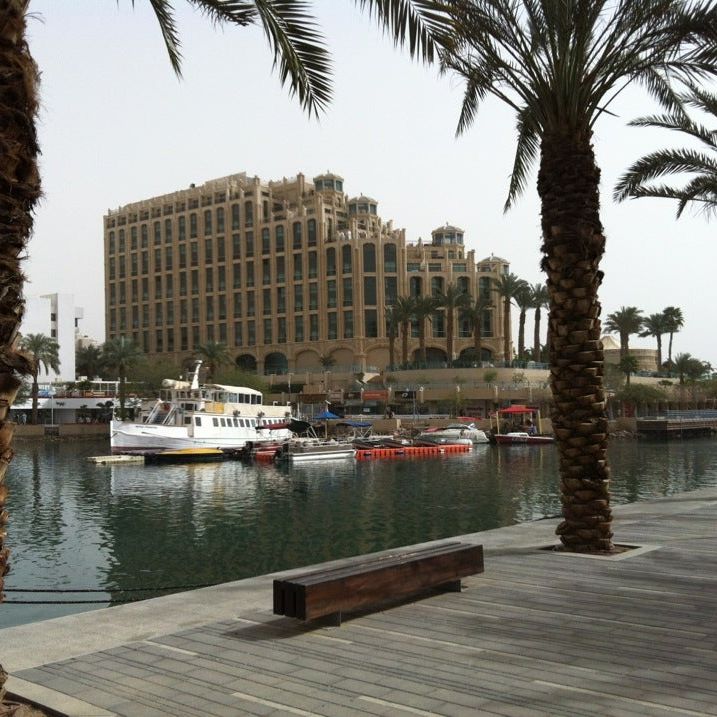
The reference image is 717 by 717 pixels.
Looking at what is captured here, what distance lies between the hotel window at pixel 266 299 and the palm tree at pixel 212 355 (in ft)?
48.3

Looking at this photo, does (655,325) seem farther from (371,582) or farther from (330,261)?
(371,582)

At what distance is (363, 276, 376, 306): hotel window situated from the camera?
105875mm

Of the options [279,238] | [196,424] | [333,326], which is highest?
[279,238]

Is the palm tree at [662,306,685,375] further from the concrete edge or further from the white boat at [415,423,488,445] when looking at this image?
the concrete edge

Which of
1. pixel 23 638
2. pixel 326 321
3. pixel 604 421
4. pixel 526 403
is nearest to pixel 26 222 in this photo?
pixel 23 638

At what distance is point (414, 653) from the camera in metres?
6.68

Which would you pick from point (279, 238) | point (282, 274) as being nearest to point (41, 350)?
point (282, 274)

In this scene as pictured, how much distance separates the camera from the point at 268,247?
11388 cm

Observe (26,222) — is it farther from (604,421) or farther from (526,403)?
(526,403)

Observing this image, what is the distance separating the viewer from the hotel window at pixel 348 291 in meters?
107

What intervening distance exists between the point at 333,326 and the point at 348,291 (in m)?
5.08

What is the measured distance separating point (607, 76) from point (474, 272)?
3918 inches

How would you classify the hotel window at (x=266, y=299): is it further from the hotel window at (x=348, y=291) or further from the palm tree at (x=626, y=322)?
the palm tree at (x=626, y=322)

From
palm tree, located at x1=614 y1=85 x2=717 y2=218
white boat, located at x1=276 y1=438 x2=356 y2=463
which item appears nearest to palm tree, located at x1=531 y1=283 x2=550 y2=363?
white boat, located at x1=276 y1=438 x2=356 y2=463
